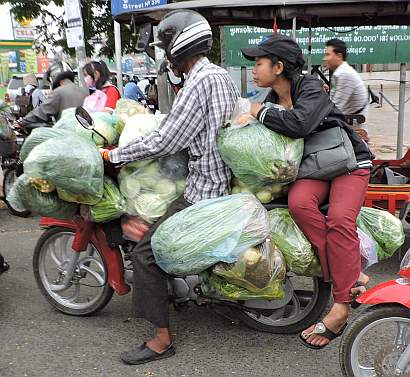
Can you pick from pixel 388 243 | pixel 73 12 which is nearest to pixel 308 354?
pixel 388 243

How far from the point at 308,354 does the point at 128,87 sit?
357 inches

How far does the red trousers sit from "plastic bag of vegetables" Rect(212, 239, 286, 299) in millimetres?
241

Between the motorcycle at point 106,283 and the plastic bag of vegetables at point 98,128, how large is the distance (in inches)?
4.4

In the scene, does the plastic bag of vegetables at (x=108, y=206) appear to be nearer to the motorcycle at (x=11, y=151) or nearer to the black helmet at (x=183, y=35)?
the black helmet at (x=183, y=35)

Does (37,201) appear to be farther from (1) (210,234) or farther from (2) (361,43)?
(2) (361,43)

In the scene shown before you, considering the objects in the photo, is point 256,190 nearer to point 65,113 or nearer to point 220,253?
point 220,253

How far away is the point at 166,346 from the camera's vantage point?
324 cm

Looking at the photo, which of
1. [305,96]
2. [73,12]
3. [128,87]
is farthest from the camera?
[128,87]

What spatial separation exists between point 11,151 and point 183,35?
3.79 m

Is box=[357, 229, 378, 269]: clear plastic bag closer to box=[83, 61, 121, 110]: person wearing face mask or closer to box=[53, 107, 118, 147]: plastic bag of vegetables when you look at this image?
box=[53, 107, 118, 147]: plastic bag of vegetables

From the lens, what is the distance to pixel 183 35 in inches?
117

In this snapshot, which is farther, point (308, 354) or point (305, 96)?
point (308, 354)

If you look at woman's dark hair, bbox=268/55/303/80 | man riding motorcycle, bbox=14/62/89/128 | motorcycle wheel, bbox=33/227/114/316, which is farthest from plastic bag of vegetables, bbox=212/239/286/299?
Result: man riding motorcycle, bbox=14/62/89/128

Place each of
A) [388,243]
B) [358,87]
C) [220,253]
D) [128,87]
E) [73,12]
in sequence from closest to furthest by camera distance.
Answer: [220,253]
[388,243]
[358,87]
[73,12]
[128,87]
